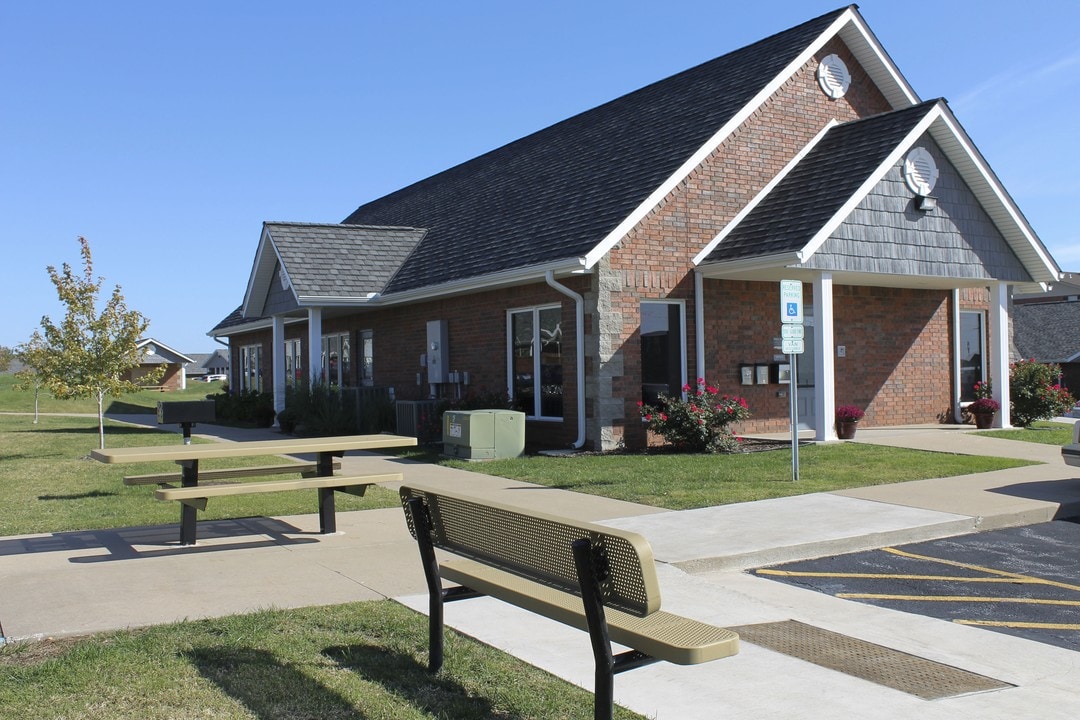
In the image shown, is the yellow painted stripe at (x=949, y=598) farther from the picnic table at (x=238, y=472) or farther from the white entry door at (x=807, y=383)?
the white entry door at (x=807, y=383)

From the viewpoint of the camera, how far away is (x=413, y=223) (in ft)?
86.7

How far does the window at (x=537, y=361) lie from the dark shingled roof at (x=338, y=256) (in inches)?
194

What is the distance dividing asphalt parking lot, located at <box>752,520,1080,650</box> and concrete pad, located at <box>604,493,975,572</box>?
0.13m

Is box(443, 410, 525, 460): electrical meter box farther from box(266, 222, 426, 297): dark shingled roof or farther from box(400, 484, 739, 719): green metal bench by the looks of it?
box(400, 484, 739, 719): green metal bench

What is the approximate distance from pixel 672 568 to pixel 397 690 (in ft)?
10.8

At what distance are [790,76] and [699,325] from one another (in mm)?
5153

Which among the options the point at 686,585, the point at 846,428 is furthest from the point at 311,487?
the point at 846,428

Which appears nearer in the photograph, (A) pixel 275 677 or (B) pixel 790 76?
(A) pixel 275 677

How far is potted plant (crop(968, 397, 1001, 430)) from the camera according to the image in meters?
18.3

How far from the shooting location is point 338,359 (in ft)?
86.0

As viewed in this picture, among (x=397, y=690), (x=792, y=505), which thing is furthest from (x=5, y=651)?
(x=792, y=505)

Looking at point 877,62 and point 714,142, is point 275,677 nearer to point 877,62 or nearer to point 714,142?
point 714,142

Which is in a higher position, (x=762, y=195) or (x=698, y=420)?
(x=762, y=195)

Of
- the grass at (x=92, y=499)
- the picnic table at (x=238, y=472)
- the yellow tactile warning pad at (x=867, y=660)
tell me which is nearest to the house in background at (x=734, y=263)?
the grass at (x=92, y=499)
